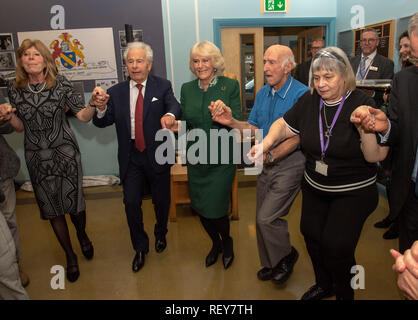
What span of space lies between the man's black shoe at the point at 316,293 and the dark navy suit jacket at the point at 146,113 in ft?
4.35

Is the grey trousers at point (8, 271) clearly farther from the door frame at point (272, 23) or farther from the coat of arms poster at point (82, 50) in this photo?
the door frame at point (272, 23)

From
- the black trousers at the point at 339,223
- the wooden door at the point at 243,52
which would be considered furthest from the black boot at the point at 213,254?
the wooden door at the point at 243,52

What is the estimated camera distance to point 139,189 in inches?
100

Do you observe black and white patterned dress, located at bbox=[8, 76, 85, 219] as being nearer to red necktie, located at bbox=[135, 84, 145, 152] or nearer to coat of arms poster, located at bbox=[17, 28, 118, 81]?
red necktie, located at bbox=[135, 84, 145, 152]

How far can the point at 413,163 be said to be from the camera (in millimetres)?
1604

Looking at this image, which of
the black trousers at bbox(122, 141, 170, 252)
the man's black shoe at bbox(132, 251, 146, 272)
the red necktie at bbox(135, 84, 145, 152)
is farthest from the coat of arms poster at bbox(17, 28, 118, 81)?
the man's black shoe at bbox(132, 251, 146, 272)

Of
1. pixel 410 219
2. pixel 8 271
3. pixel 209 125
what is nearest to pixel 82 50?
pixel 209 125

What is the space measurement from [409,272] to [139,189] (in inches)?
75.0

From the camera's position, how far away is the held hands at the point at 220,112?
2.01 meters

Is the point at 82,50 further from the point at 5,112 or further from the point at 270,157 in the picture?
the point at 270,157

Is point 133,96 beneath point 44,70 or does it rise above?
beneath

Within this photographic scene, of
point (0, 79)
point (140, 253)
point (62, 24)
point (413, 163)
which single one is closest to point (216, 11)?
point (62, 24)

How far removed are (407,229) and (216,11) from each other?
12.5 ft
